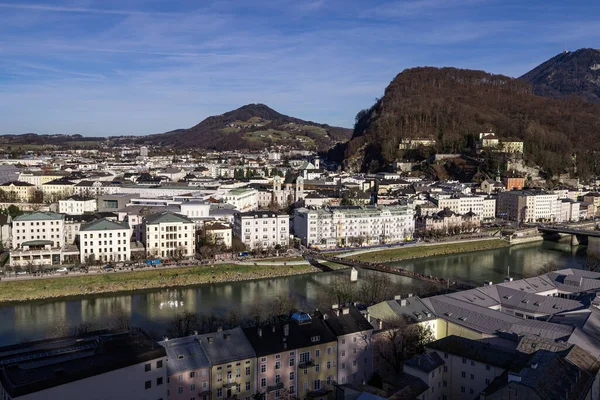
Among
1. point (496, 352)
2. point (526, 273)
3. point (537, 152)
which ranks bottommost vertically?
point (526, 273)

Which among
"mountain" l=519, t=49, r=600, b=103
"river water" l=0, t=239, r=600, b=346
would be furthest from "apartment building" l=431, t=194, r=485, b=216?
"mountain" l=519, t=49, r=600, b=103

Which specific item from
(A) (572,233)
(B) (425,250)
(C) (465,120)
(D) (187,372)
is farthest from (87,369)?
(C) (465,120)

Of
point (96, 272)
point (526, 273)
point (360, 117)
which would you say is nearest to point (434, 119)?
point (360, 117)

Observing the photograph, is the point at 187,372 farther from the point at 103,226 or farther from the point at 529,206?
the point at 529,206

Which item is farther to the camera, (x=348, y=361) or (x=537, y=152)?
(x=537, y=152)

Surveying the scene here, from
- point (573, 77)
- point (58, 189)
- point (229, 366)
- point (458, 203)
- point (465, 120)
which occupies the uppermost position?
point (573, 77)

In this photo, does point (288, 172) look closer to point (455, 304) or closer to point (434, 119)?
point (434, 119)

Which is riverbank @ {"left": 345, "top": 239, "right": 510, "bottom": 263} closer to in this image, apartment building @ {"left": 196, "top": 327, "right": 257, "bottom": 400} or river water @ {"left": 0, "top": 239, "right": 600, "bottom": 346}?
river water @ {"left": 0, "top": 239, "right": 600, "bottom": 346}
